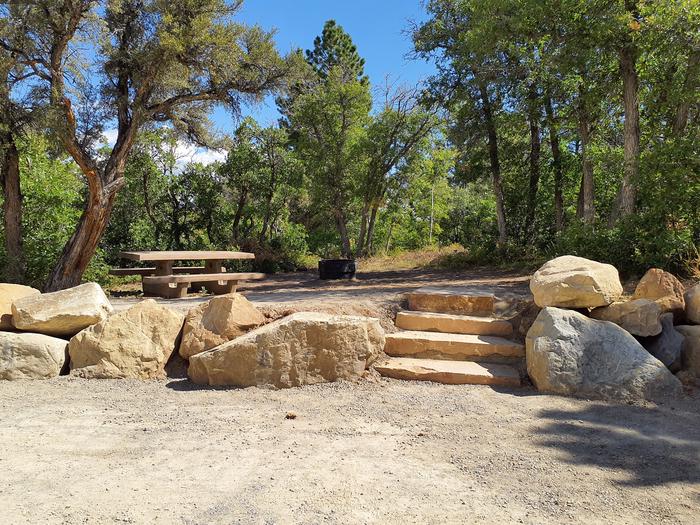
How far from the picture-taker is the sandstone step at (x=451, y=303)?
5.34 metres

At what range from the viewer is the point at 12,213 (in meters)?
8.50

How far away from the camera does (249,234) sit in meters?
13.9

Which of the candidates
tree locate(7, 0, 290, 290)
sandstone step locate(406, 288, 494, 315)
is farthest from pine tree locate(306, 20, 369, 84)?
sandstone step locate(406, 288, 494, 315)

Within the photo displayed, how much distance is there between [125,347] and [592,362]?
3.98 m

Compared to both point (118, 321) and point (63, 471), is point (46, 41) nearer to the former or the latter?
point (118, 321)

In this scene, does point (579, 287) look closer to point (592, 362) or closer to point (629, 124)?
point (592, 362)

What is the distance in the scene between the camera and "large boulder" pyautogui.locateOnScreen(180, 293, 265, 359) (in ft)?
14.9

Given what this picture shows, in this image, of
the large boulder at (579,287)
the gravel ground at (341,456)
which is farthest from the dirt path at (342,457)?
the large boulder at (579,287)

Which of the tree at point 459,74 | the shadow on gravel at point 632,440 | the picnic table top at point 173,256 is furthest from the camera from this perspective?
the tree at point 459,74

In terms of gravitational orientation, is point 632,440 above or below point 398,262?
below

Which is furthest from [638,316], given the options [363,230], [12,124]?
[363,230]

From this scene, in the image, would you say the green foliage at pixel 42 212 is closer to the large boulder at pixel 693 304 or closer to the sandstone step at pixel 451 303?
the sandstone step at pixel 451 303

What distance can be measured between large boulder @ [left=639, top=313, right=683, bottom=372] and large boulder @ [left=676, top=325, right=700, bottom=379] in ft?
0.16

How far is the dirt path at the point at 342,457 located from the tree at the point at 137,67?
16.0ft
